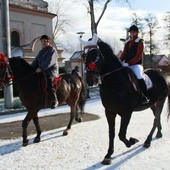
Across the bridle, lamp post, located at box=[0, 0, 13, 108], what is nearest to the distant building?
lamp post, located at box=[0, 0, 13, 108]

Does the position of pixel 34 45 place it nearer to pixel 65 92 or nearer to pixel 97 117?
pixel 97 117

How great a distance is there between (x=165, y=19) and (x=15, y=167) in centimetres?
5240

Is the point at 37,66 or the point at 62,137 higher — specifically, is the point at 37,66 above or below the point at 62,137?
above

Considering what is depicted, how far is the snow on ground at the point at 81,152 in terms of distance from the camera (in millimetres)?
6574

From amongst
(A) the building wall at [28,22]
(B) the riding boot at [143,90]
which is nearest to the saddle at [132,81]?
(B) the riding boot at [143,90]

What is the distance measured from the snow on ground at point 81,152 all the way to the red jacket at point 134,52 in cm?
205

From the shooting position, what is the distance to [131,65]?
7.45 meters

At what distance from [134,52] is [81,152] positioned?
2549 mm

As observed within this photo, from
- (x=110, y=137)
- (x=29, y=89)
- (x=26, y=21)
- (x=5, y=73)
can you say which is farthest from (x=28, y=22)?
(x=110, y=137)

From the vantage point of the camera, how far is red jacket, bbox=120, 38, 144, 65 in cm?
738

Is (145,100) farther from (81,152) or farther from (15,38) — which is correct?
(15,38)

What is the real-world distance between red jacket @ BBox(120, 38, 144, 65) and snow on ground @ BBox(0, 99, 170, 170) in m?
2.05

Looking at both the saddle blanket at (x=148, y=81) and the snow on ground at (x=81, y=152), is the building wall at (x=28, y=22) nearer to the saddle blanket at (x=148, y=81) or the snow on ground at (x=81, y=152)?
the snow on ground at (x=81, y=152)

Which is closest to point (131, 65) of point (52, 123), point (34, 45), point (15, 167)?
point (15, 167)
